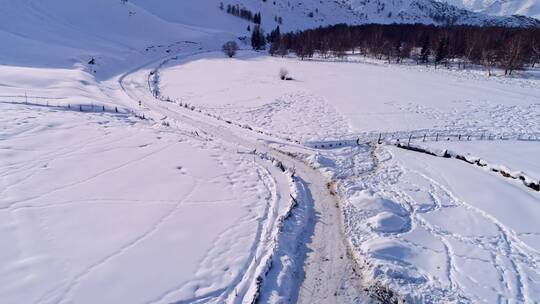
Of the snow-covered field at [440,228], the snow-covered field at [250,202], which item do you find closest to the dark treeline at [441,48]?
the snow-covered field at [250,202]

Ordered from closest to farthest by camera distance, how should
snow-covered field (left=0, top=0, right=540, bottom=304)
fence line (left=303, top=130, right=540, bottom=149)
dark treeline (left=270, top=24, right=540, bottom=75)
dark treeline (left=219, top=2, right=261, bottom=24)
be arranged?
1. snow-covered field (left=0, top=0, right=540, bottom=304)
2. fence line (left=303, top=130, right=540, bottom=149)
3. dark treeline (left=270, top=24, right=540, bottom=75)
4. dark treeline (left=219, top=2, right=261, bottom=24)

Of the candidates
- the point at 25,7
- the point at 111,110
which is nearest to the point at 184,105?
the point at 111,110

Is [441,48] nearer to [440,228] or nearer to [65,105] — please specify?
[440,228]

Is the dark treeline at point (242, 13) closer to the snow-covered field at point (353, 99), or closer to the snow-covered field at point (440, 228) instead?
the snow-covered field at point (353, 99)

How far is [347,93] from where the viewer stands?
4516 cm

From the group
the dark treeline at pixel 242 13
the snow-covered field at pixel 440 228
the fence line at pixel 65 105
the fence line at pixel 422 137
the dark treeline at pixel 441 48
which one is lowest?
the snow-covered field at pixel 440 228

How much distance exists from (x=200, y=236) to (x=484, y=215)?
1308cm

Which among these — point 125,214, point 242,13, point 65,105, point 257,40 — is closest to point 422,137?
point 125,214

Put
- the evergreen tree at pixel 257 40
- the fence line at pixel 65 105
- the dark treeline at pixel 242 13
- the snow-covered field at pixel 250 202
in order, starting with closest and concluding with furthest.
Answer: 1. the snow-covered field at pixel 250 202
2. the fence line at pixel 65 105
3. the evergreen tree at pixel 257 40
4. the dark treeline at pixel 242 13

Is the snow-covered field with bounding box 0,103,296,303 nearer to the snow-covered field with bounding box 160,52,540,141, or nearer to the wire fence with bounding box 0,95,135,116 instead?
the wire fence with bounding box 0,95,135,116

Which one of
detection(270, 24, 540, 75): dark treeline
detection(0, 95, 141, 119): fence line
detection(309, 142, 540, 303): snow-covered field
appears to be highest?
detection(270, 24, 540, 75): dark treeline

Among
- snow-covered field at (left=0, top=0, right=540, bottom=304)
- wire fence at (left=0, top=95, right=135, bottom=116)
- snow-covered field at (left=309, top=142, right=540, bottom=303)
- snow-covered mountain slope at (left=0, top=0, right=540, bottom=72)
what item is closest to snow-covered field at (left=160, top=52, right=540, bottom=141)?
snow-covered field at (left=0, top=0, right=540, bottom=304)

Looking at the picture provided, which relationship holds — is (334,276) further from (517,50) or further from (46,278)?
(517,50)

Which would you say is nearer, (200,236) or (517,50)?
(200,236)
